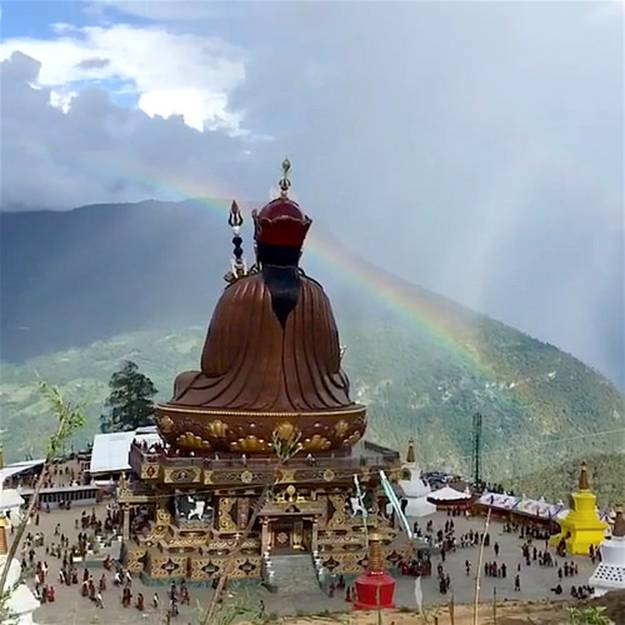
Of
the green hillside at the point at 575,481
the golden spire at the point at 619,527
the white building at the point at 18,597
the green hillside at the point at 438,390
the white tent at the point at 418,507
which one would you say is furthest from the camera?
the green hillside at the point at 438,390

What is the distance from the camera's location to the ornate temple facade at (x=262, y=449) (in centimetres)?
2127

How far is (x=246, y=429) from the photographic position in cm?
2241

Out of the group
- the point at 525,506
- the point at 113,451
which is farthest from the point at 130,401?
the point at 525,506

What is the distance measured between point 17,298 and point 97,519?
2779 inches

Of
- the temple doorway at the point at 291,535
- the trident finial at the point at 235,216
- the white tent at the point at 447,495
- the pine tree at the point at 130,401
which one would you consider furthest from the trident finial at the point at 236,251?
the pine tree at the point at 130,401

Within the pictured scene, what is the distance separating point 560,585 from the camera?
20156 millimetres

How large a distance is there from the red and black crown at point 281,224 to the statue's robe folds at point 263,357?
1.02 metres

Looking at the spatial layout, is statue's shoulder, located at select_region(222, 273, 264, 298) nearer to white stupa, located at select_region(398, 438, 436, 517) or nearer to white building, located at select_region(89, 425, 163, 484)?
white stupa, located at select_region(398, 438, 436, 517)

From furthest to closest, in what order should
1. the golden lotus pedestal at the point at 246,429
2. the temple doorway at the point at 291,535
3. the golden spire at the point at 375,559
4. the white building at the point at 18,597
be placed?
the golden lotus pedestal at the point at 246,429, the temple doorway at the point at 291,535, the golden spire at the point at 375,559, the white building at the point at 18,597

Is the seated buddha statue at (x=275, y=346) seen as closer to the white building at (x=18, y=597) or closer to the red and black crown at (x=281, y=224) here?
the red and black crown at (x=281, y=224)

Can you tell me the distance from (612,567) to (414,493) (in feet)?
38.0

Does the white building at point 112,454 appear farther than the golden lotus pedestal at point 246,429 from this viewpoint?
Yes

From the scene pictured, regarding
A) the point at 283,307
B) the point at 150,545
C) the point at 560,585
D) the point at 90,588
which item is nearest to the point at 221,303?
the point at 283,307

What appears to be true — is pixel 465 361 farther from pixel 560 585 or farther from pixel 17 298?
pixel 560 585
